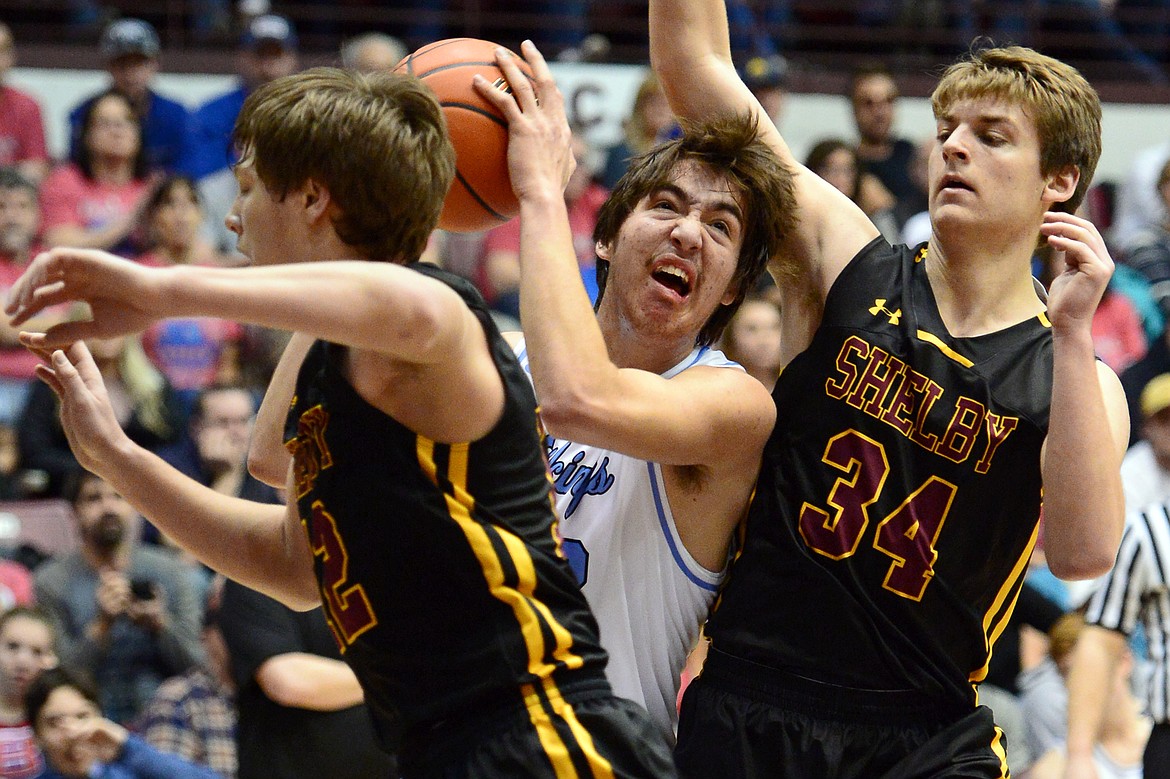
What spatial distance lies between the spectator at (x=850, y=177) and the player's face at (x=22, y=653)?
4.61 meters

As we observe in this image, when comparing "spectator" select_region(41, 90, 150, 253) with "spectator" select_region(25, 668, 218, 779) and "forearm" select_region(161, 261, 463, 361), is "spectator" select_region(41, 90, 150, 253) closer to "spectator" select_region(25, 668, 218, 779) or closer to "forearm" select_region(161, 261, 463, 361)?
"spectator" select_region(25, 668, 218, 779)

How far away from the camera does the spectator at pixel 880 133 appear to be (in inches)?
386

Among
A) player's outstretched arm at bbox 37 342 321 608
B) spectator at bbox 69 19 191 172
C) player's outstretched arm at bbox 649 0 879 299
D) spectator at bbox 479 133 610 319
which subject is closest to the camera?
player's outstretched arm at bbox 37 342 321 608

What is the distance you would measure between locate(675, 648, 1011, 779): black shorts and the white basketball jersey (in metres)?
0.14

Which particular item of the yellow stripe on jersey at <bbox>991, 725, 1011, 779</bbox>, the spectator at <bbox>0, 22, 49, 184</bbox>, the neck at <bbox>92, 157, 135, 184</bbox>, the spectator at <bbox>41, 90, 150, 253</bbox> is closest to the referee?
the yellow stripe on jersey at <bbox>991, 725, 1011, 779</bbox>

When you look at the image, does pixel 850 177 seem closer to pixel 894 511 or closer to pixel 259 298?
pixel 894 511

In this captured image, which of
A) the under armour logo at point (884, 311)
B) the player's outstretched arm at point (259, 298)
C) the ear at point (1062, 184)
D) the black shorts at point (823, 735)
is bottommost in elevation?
the black shorts at point (823, 735)

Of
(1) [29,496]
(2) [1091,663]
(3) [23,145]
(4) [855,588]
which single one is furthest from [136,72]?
(4) [855,588]

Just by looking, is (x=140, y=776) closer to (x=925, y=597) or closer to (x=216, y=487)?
(x=216, y=487)

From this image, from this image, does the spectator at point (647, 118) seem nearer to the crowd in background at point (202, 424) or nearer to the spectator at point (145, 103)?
the crowd in background at point (202, 424)

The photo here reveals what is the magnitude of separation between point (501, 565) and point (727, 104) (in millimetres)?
1405

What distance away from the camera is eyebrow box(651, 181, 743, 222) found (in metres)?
3.47

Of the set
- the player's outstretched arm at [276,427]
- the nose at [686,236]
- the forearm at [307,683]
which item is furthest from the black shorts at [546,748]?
the forearm at [307,683]

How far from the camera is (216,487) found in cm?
746
